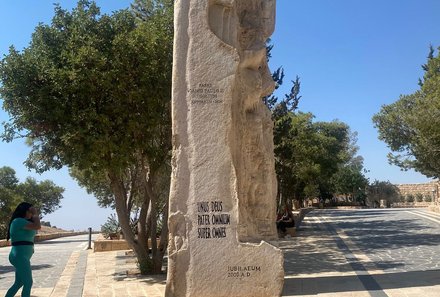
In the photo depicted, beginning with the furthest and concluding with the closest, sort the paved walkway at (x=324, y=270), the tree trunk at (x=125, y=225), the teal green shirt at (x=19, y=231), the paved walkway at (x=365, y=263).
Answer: the tree trunk at (x=125, y=225)
the paved walkway at (x=324, y=270)
the paved walkway at (x=365, y=263)
the teal green shirt at (x=19, y=231)

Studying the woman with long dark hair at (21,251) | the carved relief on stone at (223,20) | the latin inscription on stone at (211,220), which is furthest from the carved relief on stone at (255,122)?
the woman with long dark hair at (21,251)

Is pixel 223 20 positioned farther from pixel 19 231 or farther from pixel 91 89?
pixel 19 231

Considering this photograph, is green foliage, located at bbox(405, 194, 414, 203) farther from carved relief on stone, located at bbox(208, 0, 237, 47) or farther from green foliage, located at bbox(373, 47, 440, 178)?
carved relief on stone, located at bbox(208, 0, 237, 47)

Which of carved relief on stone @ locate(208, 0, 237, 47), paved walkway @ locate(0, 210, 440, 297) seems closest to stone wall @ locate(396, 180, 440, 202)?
paved walkway @ locate(0, 210, 440, 297)

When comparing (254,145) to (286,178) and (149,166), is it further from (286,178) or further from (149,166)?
(286,178)

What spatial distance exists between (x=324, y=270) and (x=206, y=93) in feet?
18.8

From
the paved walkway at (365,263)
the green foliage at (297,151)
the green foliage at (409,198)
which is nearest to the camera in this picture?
the paved walkway at (365,263)

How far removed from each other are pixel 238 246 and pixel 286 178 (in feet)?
52.6

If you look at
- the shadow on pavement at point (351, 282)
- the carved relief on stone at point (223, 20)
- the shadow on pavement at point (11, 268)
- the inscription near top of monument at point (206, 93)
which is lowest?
the shadow on pavement at point (351, 282)

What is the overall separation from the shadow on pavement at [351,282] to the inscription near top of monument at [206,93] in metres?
3.71

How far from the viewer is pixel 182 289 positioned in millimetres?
6305

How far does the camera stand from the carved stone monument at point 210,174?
6.29 m

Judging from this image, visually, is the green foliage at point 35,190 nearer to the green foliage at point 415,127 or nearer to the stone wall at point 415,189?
the green foliage at point 415,127

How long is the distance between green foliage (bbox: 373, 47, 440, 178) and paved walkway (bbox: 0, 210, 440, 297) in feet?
17.9
